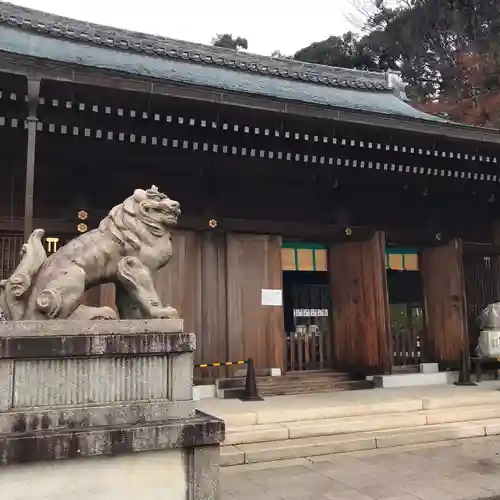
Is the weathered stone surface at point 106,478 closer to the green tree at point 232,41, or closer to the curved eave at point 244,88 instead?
the curved eave at point 244,88

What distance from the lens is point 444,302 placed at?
10211 millimetres

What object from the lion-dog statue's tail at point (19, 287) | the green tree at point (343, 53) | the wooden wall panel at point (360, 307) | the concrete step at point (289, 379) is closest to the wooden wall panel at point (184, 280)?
the concrete step at point (289, 379)

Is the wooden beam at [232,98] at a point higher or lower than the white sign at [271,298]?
higher

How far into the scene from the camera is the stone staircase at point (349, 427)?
A: 570cm

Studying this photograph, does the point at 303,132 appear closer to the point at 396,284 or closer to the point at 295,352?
the point at 295,352

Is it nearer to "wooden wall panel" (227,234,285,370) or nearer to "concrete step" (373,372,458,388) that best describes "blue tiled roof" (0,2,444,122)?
"wooden wall panel" (227,234,285,370)

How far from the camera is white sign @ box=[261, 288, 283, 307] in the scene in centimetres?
891

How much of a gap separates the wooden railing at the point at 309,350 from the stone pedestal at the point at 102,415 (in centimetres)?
589

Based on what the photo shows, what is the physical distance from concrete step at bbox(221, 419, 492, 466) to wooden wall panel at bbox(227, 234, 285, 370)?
276 centimetres

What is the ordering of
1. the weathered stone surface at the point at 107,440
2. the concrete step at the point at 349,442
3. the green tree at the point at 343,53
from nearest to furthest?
the weathered stone surface at the point at 107,440
the concrete step at the point at 349,442
the green tree at the point at 343,53

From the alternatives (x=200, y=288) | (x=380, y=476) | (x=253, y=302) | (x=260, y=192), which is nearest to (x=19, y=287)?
(x=380, y=476)

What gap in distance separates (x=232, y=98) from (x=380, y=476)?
16.3ft

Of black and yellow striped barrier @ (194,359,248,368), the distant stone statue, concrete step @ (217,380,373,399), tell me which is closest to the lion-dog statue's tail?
the distant stone statue

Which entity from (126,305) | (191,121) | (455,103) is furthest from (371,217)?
(455,103)
